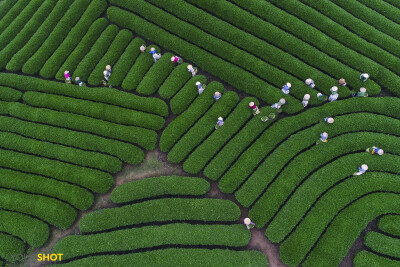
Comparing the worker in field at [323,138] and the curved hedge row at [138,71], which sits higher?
the curved hedge row at [138,71]

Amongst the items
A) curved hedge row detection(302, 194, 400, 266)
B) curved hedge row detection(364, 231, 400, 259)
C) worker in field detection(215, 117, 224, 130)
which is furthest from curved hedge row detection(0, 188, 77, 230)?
curved hedge row detection(364, 231, 400, 259)

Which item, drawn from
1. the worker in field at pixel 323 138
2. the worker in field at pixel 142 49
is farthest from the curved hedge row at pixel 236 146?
the worker in field at pixel 142 49

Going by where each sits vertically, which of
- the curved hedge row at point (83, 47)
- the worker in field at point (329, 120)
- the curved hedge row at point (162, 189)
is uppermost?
the curved hedge row at point (83, 47)

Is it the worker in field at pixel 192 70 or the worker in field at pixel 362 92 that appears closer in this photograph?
the worker in field at pixel 362 92

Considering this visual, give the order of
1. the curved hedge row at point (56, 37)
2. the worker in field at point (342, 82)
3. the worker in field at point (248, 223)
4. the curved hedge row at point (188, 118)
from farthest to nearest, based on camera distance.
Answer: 1. the curved hedge row at point (56, 37)
2. the curved hedge row at point (188, 118)
3. the worker in field at point (342, 82)
4. the worker in field at point (248, 223)

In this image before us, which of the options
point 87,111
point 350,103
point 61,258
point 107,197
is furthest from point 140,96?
point 350,103

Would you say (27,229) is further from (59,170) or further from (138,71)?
(138,71)

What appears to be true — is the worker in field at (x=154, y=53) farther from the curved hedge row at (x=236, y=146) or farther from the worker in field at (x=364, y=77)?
the worker in field at (x=364, y=77)

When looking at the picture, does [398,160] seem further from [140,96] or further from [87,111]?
[87,111]
